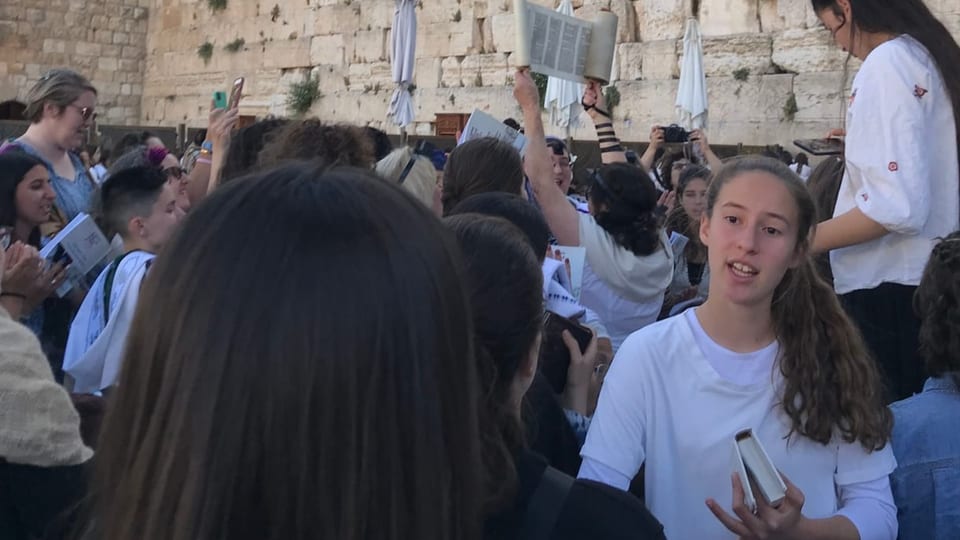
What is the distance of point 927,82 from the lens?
2684 mm

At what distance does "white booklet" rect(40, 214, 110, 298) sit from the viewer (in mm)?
3178

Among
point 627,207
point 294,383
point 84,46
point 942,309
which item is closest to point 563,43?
point 627,207

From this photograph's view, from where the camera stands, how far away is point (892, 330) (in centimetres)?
278

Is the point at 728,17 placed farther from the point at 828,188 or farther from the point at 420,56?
the point at 828,188

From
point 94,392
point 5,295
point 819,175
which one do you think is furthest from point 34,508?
point 819,175

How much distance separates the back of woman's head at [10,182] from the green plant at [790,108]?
1004 cm

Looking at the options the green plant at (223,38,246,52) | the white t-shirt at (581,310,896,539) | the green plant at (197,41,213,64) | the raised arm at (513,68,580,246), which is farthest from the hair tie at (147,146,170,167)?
the green plant at (197,41,213,64)

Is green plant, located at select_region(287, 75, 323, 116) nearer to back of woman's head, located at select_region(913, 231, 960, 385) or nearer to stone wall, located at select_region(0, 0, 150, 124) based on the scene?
stone wall, located at select_region(0, 0, 150, 124)

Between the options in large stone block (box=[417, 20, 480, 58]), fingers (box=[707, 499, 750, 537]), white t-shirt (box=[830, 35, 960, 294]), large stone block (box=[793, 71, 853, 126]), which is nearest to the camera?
fingers (box=[707, 499, 750, 537])

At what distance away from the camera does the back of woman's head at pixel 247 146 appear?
11.3 feet

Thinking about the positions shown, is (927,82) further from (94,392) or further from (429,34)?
(429,34)

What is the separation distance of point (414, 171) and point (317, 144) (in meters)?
0.67

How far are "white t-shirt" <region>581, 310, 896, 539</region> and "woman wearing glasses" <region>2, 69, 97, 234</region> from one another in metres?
3.23

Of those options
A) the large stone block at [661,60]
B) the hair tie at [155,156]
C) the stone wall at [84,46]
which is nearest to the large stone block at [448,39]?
the large stone block at [661,60]
